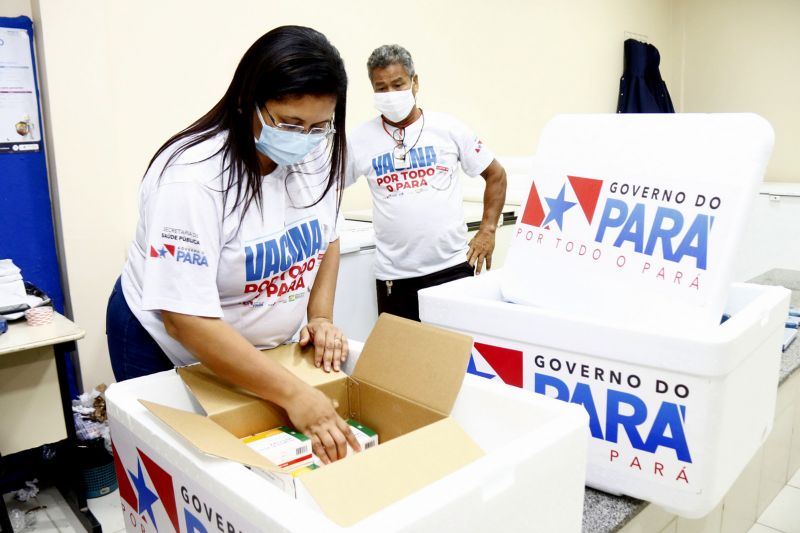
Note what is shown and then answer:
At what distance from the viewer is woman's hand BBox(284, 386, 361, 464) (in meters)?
0.87

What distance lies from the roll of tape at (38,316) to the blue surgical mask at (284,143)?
135cm

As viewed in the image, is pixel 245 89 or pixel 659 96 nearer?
pixel 245 89

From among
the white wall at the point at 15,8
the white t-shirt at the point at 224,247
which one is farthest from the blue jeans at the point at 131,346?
the white wall at the point at 15,8

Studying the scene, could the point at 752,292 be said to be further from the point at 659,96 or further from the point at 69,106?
the point at 659,96

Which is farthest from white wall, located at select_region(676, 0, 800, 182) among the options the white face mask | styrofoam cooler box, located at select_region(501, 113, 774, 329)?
styrofoam cooler box, located at select_region(501, 113, 774, 329)

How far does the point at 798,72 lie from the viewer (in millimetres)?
4988

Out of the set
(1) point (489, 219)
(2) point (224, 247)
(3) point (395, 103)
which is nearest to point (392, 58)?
(3) point (395, 103)

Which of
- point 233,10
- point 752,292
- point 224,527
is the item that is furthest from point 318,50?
point 233,10

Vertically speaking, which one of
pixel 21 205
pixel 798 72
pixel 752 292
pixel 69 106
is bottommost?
pixel 752 292

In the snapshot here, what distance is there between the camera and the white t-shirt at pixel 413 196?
2236 millimetres

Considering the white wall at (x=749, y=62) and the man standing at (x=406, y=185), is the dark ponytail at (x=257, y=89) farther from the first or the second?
the white wall at (x=749, y=62)

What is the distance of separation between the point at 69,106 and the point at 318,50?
1648 millimetres

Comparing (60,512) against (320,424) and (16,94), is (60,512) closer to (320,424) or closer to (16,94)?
(16,94)

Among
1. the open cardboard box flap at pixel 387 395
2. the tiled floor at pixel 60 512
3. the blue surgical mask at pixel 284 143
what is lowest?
the tiled floor at pixel 60 512
